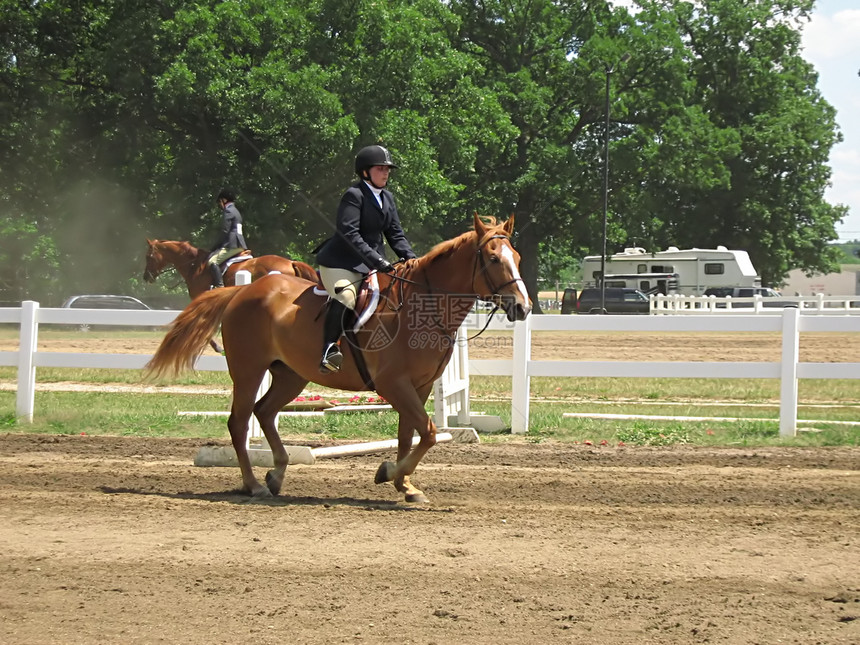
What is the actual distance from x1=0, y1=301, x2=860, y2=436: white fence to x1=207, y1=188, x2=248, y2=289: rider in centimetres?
325

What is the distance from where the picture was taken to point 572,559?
5973 millimetres

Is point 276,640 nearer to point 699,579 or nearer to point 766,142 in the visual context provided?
point 699,579

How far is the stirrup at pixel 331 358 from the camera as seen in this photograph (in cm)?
794

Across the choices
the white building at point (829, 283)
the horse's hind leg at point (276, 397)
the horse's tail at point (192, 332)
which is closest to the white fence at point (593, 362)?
the horse's tail at point (192, 332)

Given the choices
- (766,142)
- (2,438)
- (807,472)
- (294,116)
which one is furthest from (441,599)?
(766,142)

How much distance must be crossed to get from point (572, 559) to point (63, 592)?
2977 millimetres

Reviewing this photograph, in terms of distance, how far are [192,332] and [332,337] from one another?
6.09ft

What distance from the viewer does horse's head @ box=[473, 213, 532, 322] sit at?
736cm

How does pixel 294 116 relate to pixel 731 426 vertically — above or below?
above

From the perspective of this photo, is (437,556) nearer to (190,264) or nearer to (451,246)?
(451,246)

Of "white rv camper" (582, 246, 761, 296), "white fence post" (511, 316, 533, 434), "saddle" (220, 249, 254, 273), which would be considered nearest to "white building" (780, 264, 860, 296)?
"white rv camper" (582, 246, 761, 296)

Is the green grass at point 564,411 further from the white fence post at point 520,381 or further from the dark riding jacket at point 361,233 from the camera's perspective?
the dark riding jacket at point 361,233

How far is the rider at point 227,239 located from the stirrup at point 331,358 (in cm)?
820

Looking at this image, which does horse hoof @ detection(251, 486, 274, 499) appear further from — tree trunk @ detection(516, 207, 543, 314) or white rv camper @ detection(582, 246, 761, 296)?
white rv camper @ detection(582, 246, 761, 296)
